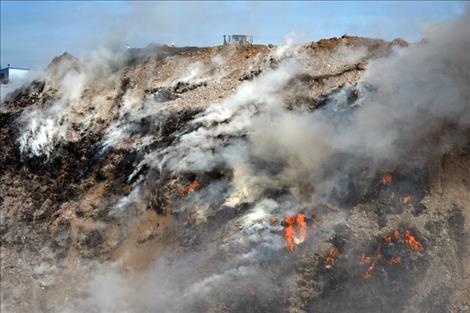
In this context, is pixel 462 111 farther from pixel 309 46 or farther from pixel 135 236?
pixel 135 236

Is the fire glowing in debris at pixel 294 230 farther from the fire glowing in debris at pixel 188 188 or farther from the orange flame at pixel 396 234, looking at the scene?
the fire glowing in debris at pixel 188 188

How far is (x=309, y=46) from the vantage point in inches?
612

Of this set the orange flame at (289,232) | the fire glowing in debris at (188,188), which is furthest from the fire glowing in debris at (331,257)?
the fire glowing in debris at (188,188)

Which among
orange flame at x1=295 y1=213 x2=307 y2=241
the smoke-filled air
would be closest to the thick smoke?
the smoke-filled air

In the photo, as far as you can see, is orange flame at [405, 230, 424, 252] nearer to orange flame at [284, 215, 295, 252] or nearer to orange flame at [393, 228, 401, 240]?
orange flame at [393, 228, 401, 240]

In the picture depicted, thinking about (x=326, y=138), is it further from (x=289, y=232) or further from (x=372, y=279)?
(x=372, y=279)

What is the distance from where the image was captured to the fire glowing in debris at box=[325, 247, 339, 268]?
478 inches

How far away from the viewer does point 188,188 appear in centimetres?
1380

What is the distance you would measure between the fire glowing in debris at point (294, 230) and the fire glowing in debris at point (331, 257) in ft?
1.91

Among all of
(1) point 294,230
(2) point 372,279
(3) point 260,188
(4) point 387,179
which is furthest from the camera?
(3) point 260,188

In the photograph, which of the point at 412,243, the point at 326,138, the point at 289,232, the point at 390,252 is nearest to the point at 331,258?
the point at 289,232

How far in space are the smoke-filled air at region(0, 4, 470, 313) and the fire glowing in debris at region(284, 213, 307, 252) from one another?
0.03 metres

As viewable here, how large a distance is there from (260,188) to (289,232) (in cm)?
129

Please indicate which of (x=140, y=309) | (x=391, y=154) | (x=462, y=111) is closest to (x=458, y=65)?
(x=462, y=111)
